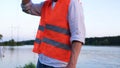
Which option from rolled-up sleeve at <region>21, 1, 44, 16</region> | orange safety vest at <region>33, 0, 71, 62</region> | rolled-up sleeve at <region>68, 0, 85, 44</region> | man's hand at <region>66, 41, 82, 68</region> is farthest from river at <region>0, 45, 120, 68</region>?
man's hand at <region>66, 41, 82, 68</region>

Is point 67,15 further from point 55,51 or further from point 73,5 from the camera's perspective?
point 55,51

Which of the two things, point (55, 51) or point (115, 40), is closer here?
point (55, 51)

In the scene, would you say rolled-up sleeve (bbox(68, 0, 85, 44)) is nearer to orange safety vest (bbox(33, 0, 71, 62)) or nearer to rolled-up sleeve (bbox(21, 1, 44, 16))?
orange safety vest (bbox(33, 0, 71, 62))

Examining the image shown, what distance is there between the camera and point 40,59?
369 cm

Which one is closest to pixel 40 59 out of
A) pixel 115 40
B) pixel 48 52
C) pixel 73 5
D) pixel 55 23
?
pixel 48 52

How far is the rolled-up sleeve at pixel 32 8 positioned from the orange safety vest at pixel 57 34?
37 centimetres

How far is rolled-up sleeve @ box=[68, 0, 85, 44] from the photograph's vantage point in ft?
11.5

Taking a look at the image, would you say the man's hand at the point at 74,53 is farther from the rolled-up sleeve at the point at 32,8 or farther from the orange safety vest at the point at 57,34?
the rolled-up sleeve at the point at 32,8

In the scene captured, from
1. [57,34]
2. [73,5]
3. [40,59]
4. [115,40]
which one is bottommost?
[115,40]

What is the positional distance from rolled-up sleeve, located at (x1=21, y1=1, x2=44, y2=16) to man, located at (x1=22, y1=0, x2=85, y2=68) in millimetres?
355

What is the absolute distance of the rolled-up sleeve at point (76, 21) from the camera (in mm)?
3518

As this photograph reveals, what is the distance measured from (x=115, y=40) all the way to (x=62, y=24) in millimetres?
90894

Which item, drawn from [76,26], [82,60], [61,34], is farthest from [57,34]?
[82,60]

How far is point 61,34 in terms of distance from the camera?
11.8 feet
